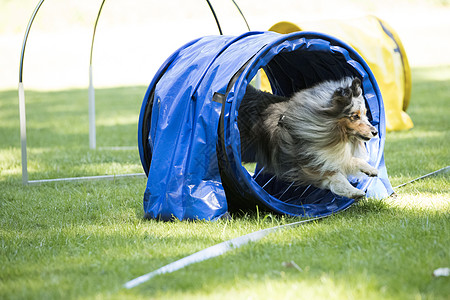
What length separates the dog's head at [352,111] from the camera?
15.1 feet

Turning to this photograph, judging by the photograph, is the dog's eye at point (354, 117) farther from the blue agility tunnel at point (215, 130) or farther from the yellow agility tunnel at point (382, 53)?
the yellow agility tunnel at point (382, 53)

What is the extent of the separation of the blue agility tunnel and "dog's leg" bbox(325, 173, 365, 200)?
96mm

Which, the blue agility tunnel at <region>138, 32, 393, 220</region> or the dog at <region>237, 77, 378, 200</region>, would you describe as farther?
the dog at <region>237, 77, 378, 200</region>

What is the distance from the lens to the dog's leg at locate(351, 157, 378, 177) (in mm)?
4863

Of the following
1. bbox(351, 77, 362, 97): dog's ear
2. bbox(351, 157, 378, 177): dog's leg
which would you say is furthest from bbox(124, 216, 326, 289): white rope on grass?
bbox(351, 77, 362, 97): dog's ear

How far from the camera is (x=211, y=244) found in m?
3.92

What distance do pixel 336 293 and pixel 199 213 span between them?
1786 millimetres

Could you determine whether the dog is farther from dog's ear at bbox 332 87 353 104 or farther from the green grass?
the green grass

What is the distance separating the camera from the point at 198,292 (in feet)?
9.89

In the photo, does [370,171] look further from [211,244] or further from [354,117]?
[211,244]

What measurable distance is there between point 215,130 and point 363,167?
55.3 inches

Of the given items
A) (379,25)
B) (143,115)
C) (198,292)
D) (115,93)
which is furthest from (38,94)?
(198,292)

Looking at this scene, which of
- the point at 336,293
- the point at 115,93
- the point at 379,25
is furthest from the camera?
the point at 115,93

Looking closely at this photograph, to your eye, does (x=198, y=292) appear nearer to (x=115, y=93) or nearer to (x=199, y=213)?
A: (x=199, y=213)
